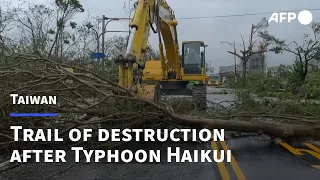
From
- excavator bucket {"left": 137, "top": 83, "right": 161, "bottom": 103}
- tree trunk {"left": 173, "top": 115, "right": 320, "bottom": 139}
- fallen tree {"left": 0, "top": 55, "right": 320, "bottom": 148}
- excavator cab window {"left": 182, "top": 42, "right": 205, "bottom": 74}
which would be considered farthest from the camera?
excavator cab window {"left": 182, "top": 42, "right": 205, "bottom": 74}

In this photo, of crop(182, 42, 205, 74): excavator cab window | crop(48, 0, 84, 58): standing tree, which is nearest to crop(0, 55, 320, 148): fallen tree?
crop(182, 42, 205, 74): excavator cab window

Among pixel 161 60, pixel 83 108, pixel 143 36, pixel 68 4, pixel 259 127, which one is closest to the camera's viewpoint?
pixel 83 108

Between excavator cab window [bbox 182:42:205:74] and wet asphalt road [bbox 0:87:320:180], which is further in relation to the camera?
excavator cab window [bbox 182:42:205:74]

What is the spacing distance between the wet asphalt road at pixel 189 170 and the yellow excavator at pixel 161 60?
2745 millimetres

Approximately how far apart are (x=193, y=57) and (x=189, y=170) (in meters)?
10.3

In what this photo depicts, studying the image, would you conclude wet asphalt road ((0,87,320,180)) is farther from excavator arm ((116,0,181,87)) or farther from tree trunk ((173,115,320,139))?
excavator arm ((116,0,181,87))

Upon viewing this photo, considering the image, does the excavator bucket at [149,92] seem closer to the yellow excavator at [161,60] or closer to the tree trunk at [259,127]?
the yellow excavator at [161,60]

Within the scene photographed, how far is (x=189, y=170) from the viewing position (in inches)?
223

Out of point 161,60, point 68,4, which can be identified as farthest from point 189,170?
A: point 68,4

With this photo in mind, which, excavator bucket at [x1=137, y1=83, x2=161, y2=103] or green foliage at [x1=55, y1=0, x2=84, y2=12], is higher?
green foliage at [x1=55, y1=0, x2=84, y2=12]

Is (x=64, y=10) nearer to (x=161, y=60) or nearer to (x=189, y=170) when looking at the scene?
(x=161, y=60)

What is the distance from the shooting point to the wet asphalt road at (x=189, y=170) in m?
5.33

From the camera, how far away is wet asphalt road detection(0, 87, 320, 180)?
17.5ft

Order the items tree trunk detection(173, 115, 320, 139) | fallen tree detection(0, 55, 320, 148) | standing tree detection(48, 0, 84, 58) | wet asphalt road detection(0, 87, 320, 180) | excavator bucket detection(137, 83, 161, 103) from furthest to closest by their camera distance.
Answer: standing tree detection(48, 0, 84, 58) < excavator bucket detection(137, 83, 161, 103) < tree trunk detection(173, 115, 320, 139) < fallen tree detection(0, 55, 320, 148) < wet asphalt road detection(0, 87, 320, 180)
